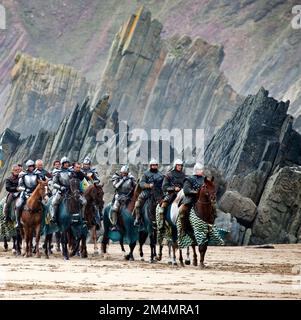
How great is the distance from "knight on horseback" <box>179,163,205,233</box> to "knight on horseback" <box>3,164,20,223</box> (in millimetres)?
7439

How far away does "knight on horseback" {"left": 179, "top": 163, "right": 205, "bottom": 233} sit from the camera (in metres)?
32.2

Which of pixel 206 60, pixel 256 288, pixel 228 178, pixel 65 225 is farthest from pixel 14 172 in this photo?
pixel 206 60

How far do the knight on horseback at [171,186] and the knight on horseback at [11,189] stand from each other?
20.3ft

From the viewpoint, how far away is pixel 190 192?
32125mm

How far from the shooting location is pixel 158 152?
8650 cm

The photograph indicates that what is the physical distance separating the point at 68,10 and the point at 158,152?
108846 millimetres

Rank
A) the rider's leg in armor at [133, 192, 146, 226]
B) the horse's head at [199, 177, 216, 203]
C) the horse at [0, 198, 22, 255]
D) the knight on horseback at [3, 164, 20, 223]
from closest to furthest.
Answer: the horse's head at [199, 177, 216, 203]
the rider's leg in armor at [133, 192, 146, 226]
the horse at [0, 198, 22, 255]
the knight on horseback at [3, 164, 20, 223]

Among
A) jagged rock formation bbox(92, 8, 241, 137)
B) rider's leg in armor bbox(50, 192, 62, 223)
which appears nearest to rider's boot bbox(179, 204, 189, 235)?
rider's leg in armor bbox(50, 192, 62, 223)

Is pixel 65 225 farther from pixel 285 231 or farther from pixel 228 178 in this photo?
pixel 228 178

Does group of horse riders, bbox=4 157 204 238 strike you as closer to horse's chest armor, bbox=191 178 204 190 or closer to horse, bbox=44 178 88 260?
horse's chest armor, bbox=191 178 204 190

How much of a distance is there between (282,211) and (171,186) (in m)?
15.1

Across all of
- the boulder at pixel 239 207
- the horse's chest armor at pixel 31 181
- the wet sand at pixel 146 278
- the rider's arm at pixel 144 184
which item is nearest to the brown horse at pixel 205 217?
the wet sand at pixel 146 278

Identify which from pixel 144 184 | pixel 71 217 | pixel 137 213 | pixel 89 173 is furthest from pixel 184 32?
pixel 144 184

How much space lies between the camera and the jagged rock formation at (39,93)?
145125mm
